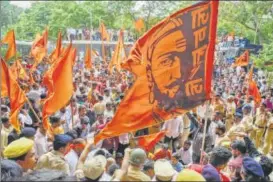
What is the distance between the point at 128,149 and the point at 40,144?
7.94 feet

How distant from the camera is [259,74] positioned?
21.8 meters

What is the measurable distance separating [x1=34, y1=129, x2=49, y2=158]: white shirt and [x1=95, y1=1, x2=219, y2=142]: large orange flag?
64.2 inches

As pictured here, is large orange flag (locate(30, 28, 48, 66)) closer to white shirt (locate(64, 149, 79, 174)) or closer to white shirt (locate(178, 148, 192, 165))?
white shirt (locate(178, 148, 192, 165))

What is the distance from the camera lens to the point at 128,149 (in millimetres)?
4625

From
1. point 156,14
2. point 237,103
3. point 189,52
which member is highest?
point 156,14

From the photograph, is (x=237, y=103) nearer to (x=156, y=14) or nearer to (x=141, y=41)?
(x=141, y=41)

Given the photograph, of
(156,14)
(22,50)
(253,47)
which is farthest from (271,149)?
(22,50)

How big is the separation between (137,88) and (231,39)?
2335 centimetres

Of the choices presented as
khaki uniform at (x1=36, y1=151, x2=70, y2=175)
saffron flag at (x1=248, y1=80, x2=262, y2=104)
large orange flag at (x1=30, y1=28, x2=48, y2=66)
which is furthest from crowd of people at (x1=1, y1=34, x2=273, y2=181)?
large orange flag at (x1=30, y1=28, x2=48, y2=66)

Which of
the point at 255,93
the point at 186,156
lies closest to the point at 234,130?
the point at 186,156

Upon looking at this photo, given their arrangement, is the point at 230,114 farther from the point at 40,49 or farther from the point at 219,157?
the point at 40,49

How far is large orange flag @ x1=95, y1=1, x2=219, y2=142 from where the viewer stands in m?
5.14

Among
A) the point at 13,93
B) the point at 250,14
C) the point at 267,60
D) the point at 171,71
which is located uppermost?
the point at 250,14

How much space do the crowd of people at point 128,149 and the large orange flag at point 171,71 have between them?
293 millimetres
